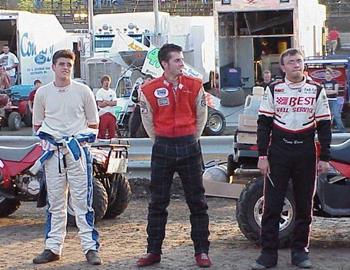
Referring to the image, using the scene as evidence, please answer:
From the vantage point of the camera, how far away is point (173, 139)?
7148mm

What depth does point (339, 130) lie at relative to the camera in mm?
19250

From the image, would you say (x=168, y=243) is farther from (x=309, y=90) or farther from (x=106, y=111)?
(x=106, y=111)

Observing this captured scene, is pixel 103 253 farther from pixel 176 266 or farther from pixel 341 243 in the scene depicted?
pixel 341 243

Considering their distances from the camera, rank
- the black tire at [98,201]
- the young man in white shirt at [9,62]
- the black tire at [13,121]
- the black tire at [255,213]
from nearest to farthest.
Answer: the black tire at [255,213]
the black tire at [98,201]
the black tire at [13,121]
the young man in white shirt at [9,62]

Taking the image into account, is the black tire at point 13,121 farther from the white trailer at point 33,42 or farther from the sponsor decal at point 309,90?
the sponsor decal at point 309,90

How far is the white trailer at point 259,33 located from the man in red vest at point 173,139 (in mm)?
16592

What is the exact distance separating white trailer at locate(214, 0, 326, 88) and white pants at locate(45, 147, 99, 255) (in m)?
16.6

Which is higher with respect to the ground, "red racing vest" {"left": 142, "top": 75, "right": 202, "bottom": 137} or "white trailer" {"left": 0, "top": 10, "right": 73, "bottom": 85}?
"white trailer" {"left": 0, "top": 10, "right": 73, "bottom": 85}

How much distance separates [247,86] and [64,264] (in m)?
18.4

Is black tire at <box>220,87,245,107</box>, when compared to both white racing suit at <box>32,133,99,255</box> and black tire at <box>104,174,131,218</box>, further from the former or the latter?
white racing suit at <box>32,133,99,255</box>

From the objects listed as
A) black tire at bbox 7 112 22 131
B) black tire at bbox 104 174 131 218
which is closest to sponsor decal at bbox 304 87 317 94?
black tire at bbox 104 174 131 218

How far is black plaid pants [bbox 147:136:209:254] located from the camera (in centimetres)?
718

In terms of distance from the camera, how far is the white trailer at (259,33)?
933 inches

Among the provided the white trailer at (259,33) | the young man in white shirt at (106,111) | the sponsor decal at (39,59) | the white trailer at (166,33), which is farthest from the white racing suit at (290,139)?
the sponsor decal at (39,59)
